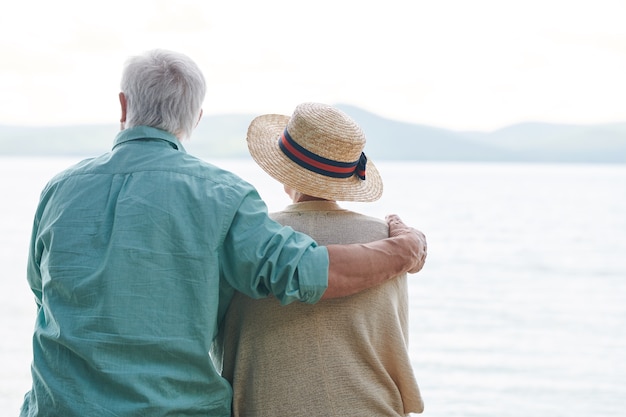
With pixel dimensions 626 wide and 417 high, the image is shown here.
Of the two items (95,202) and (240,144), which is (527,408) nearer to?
(95,202)

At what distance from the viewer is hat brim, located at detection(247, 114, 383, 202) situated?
2008mm

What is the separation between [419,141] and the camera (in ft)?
365

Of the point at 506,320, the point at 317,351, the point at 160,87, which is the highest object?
the point at 160,87

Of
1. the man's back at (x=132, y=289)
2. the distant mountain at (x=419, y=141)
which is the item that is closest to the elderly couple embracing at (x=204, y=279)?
the man's back at (x=132, y=289)

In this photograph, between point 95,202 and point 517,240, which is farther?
point 517,240

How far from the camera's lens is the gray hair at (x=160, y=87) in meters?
1.82

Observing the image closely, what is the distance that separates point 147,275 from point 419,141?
364ft

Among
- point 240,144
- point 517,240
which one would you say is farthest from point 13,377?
point 240,144

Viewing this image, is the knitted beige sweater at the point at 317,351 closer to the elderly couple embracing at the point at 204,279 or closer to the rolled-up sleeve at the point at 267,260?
the elderly couple embracing at the point at 204,279

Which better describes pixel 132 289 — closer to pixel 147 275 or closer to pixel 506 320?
pixel 147 275

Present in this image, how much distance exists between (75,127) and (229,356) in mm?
96009

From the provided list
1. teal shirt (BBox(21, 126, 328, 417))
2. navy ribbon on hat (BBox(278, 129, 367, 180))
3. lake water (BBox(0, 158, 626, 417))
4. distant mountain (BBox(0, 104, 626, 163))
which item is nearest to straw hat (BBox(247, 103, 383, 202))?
navy ribbon on hat (BBox(278, 129, 367, 180))

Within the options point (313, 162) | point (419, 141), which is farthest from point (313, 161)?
point (419, 141)

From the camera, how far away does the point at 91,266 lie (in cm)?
172
